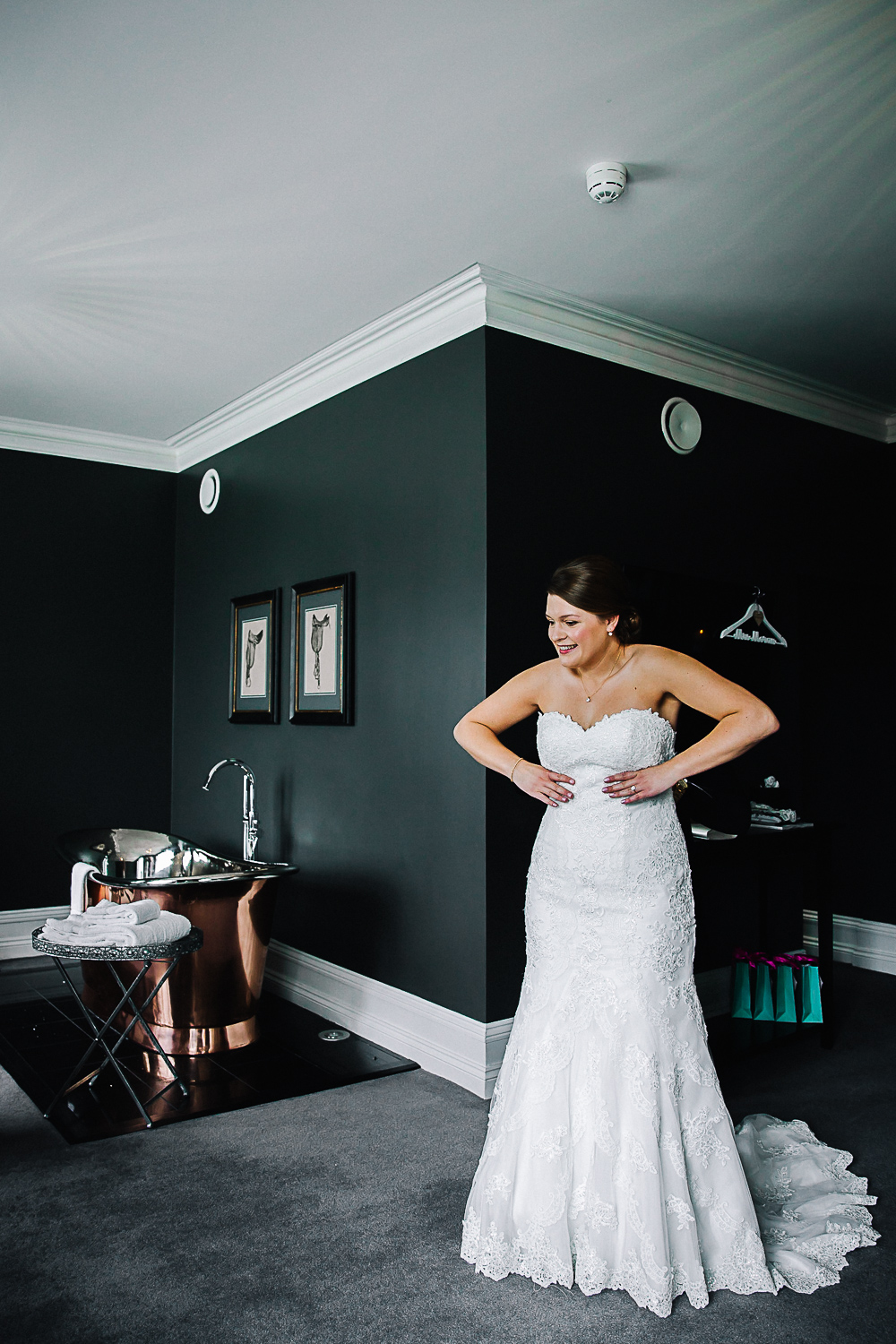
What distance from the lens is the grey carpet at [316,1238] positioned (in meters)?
2.17

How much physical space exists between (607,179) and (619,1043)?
2.44 m

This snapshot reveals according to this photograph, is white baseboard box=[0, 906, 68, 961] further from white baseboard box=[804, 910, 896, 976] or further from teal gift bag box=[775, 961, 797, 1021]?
white baseboard box=[804, 910, 896, 976]

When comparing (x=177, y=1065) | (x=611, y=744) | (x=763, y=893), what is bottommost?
(x=177, y=1065)

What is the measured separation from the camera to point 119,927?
335 centimetres

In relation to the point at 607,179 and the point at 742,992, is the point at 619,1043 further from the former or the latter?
the point at 607,179

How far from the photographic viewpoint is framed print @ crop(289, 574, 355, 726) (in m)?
4.45

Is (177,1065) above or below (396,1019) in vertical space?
below

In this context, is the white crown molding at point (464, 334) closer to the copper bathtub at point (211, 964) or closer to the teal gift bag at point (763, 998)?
the copper bathtub at point (211, 964)

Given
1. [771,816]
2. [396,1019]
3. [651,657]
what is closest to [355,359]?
[651,657]

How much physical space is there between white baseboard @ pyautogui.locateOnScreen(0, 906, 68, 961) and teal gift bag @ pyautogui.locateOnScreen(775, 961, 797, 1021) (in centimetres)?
385

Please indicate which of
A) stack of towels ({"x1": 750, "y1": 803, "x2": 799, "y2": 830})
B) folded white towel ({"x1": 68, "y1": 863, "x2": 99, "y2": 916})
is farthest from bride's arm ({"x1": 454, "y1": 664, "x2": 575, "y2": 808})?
folded white towel ({"x1": 68, "y1": 863, "x2": 99, "y2": 916})

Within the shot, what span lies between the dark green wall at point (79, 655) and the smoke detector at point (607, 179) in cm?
390

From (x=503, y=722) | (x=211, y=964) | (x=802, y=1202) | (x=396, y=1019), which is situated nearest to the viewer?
(x=802, y=1202)

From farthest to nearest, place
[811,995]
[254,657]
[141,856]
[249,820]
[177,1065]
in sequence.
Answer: [254,657] → [141,856] → [249,820] → [811,995] → [177,1065]
